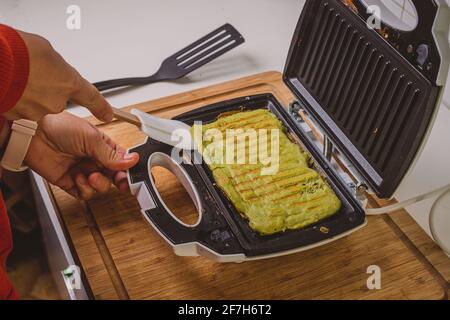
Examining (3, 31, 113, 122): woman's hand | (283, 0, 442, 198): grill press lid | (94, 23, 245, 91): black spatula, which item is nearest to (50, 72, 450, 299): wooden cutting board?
(283, 0, 442, 198): grill press lid

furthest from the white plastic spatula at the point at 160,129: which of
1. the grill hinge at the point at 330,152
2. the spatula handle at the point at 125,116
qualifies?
the grill hinge at the point at 330,152

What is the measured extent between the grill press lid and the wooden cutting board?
0.15 metres

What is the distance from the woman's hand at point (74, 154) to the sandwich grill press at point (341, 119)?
3.1 inches

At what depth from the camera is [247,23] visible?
5.08 feet

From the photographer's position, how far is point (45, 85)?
819mm

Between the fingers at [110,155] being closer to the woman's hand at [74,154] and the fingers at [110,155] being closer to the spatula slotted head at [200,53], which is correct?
the woman's hand at [74,154]

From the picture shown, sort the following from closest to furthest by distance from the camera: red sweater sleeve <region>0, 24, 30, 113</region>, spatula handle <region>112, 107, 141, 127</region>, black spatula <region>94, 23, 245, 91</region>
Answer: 1. red sweater sleeve <region>0, 24, 30, 113</region>
2. spatula handle <region>112, 107, 141, 127</region>
3. black spatula <region>94, 23, 245, 91</region>

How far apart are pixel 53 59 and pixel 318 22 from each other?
51cm

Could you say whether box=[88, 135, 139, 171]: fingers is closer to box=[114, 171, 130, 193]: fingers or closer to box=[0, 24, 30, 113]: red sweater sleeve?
box=[114, 171, 130, 193]: fingers

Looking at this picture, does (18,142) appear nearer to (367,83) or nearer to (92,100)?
(92,100)

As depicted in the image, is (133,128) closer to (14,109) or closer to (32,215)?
(14,109)

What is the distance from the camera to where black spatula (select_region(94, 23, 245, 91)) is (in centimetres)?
130

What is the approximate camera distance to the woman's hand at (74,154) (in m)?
1.03
